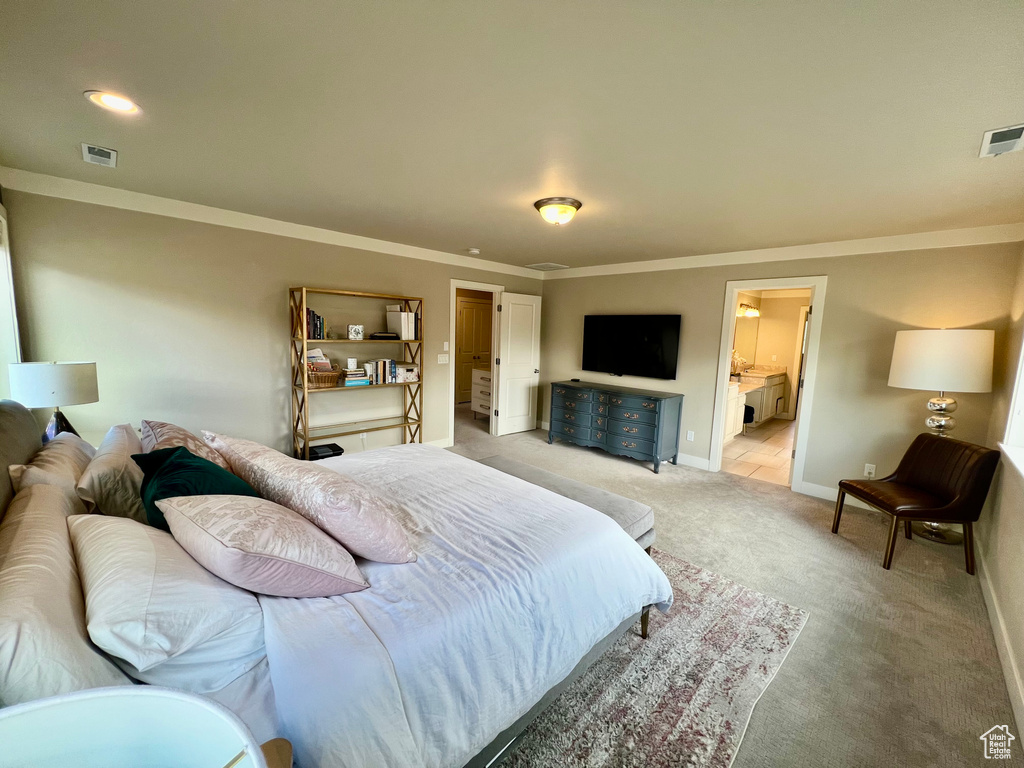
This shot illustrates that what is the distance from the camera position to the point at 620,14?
116cm

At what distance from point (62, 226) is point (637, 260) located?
16.6 feet

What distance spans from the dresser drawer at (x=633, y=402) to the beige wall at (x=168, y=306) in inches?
116

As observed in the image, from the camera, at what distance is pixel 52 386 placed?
2023 millimetres

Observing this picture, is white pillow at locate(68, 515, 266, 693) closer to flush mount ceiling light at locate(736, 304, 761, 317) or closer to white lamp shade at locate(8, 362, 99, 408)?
white lamp shade at locate(8, 362, 99, 408)

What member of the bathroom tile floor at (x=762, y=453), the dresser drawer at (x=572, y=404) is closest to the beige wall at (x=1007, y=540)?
the bathroom tile floor at (x=762, y=453)

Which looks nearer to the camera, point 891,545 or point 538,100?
point 538,100

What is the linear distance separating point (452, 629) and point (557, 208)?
8.06ft

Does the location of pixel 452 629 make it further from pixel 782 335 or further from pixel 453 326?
pixel 782 335

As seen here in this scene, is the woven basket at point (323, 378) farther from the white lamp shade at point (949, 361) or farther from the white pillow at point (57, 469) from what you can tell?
the white lamp shade at point (949, 361)

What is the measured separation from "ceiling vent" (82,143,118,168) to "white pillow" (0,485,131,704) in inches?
81.0

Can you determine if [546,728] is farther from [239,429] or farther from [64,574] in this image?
[239,429]

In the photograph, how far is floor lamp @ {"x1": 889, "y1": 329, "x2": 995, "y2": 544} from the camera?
9.19ft

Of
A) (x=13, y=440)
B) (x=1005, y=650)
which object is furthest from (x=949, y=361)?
(x=13, y=440)

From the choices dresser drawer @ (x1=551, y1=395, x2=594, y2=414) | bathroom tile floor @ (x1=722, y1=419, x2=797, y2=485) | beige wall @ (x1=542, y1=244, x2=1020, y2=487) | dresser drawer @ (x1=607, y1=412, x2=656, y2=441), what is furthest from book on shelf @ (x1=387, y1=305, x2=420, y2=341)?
bathroom tile floor @ (x1=722, y1=419, x2=797, y2=485)
